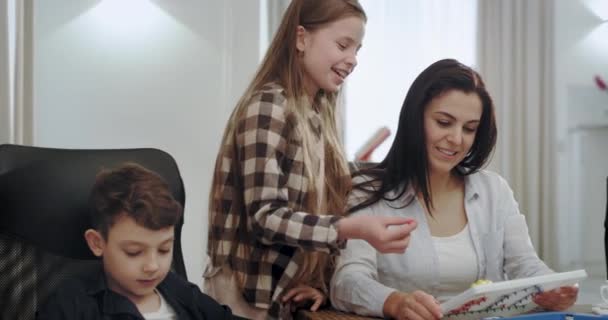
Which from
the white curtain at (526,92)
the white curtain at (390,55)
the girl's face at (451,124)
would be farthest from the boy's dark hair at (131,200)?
the white curtain at (526,92)

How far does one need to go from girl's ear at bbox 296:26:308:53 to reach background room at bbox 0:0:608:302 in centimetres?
79

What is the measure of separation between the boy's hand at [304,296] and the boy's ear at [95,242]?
0.41 meters

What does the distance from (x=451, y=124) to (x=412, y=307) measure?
0.38 metres

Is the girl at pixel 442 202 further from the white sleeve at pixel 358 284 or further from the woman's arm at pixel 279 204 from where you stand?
the woman's arm at pixel 279 204

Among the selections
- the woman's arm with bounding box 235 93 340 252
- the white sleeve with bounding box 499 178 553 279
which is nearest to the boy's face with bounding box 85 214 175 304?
the woman's arm with bounding box 235 93 340 252

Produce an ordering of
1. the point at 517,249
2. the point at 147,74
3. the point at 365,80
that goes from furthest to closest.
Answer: the point at 365,80 < the point at 147,74 < the point at 517,249

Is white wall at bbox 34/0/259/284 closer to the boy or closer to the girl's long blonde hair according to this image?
the girl's long blonde hair

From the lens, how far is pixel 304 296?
46.5 inches

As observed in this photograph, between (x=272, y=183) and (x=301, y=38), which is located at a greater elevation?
(x=301, y=38)

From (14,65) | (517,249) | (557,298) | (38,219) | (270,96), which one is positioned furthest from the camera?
(14,65)

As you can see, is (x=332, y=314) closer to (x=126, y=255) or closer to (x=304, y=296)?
(x=304, y=296)

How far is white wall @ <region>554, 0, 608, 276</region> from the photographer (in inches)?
171

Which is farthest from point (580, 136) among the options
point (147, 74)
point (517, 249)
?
point (517, 249)

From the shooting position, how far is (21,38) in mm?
1756
